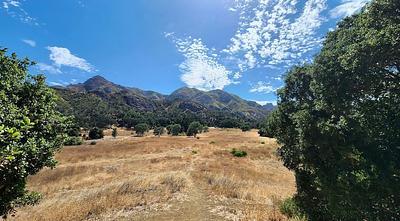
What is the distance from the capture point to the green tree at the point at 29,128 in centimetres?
1248

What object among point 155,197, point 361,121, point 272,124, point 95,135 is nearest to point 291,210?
point 272,124

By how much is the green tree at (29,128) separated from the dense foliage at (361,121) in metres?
12.7

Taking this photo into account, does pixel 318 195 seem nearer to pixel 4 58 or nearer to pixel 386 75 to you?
pixel 386 75

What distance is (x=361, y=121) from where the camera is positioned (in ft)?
39.6

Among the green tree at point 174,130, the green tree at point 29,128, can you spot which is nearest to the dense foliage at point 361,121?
the green tree at point 29,128

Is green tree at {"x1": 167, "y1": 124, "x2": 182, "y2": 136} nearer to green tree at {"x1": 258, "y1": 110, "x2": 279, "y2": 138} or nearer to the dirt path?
the dirt path

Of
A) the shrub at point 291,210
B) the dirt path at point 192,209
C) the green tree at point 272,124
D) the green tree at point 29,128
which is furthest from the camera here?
the green tree at point 272,124

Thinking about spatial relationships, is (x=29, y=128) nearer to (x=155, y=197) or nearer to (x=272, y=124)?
(x=155, y=197)

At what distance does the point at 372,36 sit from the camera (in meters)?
11.5

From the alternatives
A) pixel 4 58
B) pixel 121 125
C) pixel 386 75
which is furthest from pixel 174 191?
pixel 121 125

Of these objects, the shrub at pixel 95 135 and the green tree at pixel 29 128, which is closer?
the green tree at pixel 29 128

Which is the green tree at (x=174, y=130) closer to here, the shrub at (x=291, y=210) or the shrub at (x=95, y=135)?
the shrub at (x=95, y=135)

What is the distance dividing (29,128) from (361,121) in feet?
44.5

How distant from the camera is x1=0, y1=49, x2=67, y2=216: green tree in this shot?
1248 cm
